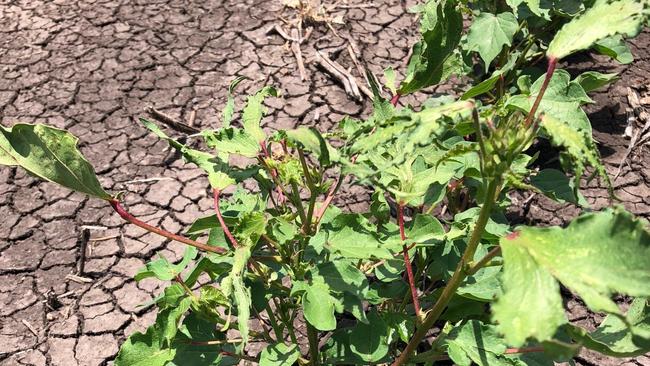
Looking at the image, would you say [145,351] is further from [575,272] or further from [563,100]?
[563,100]

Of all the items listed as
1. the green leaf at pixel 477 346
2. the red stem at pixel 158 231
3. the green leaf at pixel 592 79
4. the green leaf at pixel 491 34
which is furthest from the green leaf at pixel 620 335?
the green leaf at pixel 491 34

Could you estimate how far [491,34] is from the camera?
8.16 feet

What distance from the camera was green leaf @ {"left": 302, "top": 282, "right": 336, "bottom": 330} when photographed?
143cm

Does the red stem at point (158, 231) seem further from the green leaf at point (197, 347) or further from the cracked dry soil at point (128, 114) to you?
the cracked dry soil at point (128, 114)

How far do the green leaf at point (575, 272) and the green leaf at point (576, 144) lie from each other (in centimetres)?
8

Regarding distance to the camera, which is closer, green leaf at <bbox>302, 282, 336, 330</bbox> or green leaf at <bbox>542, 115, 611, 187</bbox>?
green leaf at <bbox>542, 115, 611, 187</bbox>

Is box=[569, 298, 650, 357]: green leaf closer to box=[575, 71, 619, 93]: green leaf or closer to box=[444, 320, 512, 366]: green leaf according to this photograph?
box=[444, 320, 512, 366]: green leaf

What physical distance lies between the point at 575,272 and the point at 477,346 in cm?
64

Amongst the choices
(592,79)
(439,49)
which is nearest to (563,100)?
(592,79)

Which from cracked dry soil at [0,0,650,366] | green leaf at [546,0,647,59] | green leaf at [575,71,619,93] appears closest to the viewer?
green leaf at [546,0,647,59]

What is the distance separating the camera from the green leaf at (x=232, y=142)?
1494mm

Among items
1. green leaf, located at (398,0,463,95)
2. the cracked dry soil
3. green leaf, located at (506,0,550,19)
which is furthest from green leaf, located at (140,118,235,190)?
green leaf, located at (506,0,550,19)

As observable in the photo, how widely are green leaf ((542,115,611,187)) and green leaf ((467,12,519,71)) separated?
147 cm

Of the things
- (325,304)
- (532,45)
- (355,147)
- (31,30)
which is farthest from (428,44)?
(31,30)
